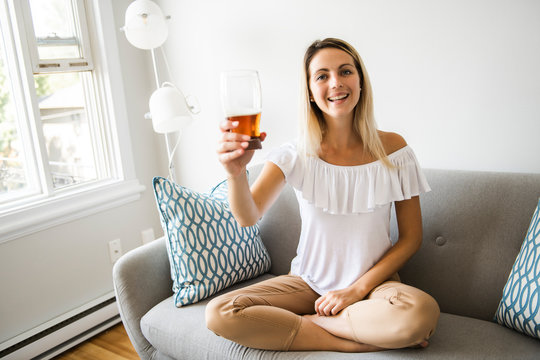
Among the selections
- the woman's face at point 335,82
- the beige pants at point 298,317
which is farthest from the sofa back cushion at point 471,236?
the woman's face at point 335,82

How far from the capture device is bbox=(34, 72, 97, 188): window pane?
2322 mm

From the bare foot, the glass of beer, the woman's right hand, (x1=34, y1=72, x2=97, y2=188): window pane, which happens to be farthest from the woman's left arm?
(x1=34, y1=72, x2=97, y2=188): window pane

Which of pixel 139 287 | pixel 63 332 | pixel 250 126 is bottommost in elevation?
pixel 63 332

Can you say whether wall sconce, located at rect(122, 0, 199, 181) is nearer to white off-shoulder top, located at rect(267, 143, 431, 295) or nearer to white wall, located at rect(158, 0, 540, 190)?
white wall, located at rect(158, 0, 540, 190)

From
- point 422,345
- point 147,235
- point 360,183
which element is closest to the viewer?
point 422,345

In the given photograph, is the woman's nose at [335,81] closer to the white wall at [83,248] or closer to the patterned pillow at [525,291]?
the patterned pillow at [525,291]

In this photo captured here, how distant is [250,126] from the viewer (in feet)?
3.35

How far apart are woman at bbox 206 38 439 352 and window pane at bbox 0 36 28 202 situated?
1370 mm

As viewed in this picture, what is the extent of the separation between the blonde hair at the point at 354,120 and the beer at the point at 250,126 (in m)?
0.54

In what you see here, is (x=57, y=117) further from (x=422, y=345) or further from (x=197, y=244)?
(x=422, y=345)

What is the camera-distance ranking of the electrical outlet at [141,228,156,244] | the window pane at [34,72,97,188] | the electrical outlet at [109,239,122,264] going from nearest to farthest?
the window pane at [34,72,97,188]
the electrical outlet at [109,239,122,264]
the electrical outlet at [141,228,156,244]

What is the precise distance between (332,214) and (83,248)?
1460mm

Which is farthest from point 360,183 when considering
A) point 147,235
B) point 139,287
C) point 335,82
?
point 147,235

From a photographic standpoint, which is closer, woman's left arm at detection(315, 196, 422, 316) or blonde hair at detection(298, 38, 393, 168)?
woman's left arm at detection(315, 196, 422, 316)
